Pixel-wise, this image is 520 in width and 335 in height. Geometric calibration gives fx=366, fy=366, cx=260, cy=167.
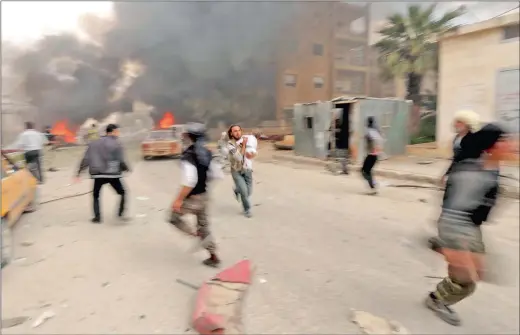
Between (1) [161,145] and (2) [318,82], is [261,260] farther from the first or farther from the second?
(2) [318,82]

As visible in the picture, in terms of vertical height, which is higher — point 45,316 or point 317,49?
point 317,49

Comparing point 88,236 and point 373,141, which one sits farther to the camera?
point 88,236

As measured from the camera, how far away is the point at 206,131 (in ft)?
3.43

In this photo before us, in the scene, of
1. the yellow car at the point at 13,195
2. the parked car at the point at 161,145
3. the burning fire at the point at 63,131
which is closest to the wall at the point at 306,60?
the parked car at the point at 161,145

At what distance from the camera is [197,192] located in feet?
3.99

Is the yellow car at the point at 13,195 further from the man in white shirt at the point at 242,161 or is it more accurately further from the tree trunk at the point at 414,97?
the tree trunk at the point at 414,97

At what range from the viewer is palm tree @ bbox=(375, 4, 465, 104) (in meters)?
0.87

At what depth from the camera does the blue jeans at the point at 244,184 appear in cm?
116

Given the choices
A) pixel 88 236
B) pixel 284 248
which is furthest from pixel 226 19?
pixel 88 236

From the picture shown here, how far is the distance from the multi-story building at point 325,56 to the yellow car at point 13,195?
0.90 m

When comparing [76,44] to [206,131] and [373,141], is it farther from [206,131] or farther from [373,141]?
[373,141]

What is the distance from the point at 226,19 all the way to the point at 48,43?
502mm

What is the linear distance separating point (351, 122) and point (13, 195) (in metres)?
1.17

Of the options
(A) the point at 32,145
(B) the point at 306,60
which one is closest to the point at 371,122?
(B) the point at 306,60
